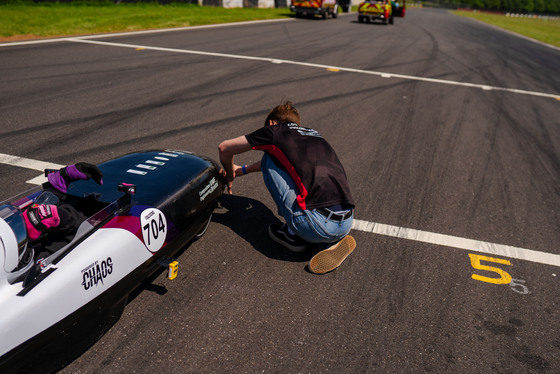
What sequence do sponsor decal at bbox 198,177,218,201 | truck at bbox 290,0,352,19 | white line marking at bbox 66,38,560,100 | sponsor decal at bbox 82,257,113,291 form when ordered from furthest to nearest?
truck at bbox 290,0,352,19 < white line marking at bbox 66,38,560,100 < sponsor decal at bbox 198,177,218,201 < sponsor decal at bbox 82,257,113,291

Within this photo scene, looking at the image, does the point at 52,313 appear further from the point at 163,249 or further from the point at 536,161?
the point at 536,161

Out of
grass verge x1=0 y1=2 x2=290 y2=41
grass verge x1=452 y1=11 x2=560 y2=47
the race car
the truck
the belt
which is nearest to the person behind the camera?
the race car

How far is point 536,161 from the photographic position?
6.38 m

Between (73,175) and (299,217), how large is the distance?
179 centimetres

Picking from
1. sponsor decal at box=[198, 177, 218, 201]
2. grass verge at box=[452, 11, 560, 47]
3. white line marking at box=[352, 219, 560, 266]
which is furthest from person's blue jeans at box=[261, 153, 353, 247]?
grass verge at box=[452, 11, 560, 47]

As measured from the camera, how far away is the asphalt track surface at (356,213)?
279cm

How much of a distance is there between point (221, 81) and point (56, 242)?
714 centimetres

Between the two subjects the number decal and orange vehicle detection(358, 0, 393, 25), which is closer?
the number decal

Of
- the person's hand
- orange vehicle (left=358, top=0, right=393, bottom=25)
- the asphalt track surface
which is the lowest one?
the asphalt track surface

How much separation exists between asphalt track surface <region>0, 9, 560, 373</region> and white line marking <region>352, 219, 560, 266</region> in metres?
0.02

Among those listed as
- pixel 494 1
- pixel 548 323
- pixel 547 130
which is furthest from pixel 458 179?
pixel 494 1

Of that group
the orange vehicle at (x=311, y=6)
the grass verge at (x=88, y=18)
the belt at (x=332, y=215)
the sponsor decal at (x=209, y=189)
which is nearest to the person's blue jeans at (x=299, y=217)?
the belt at (x=332, y=215)

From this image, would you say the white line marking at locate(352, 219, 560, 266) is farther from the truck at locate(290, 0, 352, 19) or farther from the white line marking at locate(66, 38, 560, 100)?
the truck at locate(290, 0, 352, 19)

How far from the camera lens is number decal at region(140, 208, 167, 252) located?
289cm
